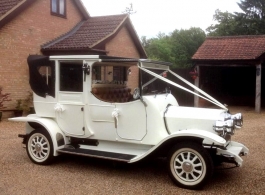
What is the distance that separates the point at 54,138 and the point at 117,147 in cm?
122

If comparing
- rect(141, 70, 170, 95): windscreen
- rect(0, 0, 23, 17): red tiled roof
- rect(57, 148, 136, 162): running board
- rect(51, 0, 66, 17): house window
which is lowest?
rect(57, 148, 136, 162): running board

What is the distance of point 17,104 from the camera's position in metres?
14.0

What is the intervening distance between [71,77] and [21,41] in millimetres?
8761

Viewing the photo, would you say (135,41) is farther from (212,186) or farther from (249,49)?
(212,186)

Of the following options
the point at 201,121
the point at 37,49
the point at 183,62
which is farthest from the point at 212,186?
the point at 183,62

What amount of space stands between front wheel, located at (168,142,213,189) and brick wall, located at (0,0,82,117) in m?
9.99

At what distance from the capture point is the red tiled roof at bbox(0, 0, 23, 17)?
1370 centimetres

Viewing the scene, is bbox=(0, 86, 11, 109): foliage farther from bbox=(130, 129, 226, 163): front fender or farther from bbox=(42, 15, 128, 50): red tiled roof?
bbox=(130, 129, 226, 163): front fender

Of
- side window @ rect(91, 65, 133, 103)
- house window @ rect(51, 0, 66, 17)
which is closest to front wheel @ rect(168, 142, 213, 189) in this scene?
side window @ rect(91, 65, 133, 103)

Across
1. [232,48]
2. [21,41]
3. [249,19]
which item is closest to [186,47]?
[249,19]

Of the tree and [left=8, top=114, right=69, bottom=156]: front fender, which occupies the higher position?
the tree

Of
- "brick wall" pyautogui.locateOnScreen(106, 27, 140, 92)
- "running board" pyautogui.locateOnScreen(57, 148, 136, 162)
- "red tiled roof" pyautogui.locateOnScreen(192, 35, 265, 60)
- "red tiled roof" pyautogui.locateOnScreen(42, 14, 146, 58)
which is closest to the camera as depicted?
"running board" pyautogui.locateOnScreen(57, 148, 136, 162)

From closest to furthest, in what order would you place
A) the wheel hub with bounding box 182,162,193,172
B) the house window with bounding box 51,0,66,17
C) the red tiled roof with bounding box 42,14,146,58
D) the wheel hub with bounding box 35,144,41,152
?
the wheel hub with bounding box 182,162,193,172 → the wheel hub with bounding box 35,144,41,152 → the red tiled roof with bounding box 42,14,146,58 → the house window with bounding box 51,0,66,17

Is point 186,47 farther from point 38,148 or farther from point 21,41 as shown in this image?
point 38,148
